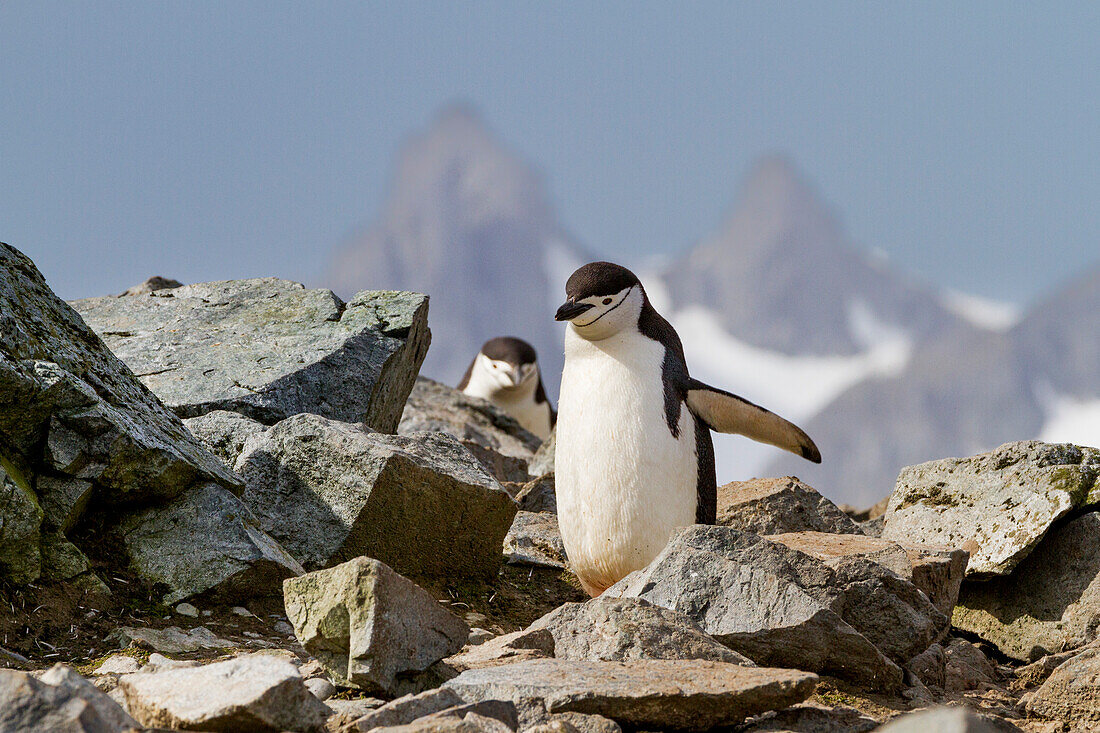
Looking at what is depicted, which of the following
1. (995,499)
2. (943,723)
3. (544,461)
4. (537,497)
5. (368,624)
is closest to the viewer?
(943,723)

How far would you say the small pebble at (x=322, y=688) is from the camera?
12.6ft

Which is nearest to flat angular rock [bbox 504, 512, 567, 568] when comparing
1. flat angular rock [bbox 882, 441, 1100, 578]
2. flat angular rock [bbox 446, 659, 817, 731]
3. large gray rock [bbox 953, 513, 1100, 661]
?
flat angular rock [bbox 882, 441, 1100, 578]

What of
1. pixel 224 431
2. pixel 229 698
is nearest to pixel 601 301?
pixel 224 431

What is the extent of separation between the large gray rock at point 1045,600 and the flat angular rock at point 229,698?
528 cm

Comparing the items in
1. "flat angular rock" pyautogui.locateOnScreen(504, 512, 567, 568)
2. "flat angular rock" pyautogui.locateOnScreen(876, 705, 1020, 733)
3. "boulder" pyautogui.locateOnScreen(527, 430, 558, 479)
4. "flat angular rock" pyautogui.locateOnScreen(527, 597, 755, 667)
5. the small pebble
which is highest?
"boulder" pyautogui.locateOnScreen(527, 430, 558, 479)

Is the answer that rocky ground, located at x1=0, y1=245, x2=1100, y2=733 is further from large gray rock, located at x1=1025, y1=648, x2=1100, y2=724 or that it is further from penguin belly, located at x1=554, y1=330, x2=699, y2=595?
penguin belly, located at x1=554, y1=330, x2=699, y2=595

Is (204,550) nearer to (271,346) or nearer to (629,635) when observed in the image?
(629,635)

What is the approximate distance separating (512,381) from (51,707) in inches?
566

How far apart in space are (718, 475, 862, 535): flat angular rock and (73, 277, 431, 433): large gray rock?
2606 mm

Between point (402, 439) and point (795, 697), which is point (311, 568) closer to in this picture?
point (402, 439)

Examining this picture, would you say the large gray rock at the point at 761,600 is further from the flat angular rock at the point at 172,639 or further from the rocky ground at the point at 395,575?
the flat angular rock at the point at 172,639

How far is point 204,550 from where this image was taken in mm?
5516

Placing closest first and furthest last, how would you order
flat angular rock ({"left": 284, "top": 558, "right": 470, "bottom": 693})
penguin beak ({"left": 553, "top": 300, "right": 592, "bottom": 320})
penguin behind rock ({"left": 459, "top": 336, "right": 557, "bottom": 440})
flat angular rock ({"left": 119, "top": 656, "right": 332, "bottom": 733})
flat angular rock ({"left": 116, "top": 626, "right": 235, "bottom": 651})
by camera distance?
flat angular rock ({"left": 119, "top": 656, "right": 332, "bottom": 733}) → flat angular rock ({"left": 284, "top": 558, "right": 470, "bottom": 693}) → flat angular rock ({"left": 116, "top": 626, "right": 235, "bottom": 651}) → penguin beak ({"left": 553, "top": 300, "right": 592, "bottom": 320}) → penguin behind rock ({"left": 459, "top": 336, "right": 557, "bottom": 440})

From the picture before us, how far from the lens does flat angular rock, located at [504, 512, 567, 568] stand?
24.2 ft
